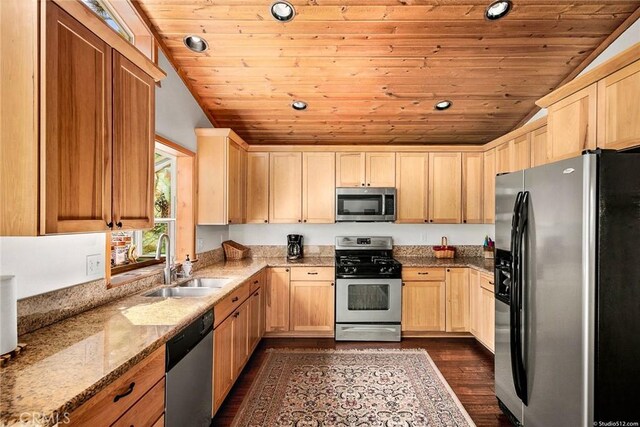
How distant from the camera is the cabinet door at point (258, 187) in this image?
414cm

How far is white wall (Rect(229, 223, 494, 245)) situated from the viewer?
173 inches

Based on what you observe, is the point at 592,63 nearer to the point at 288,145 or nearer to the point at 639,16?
the point at 639,16

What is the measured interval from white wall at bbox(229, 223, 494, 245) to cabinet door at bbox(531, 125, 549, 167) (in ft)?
4.93

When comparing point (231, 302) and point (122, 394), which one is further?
point (231, 302)

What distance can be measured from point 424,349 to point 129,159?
330cm

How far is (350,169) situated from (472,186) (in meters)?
1.55

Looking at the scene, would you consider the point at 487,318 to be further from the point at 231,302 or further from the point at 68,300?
the point at 68,300

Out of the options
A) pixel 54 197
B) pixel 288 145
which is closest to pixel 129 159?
pixel 54 197

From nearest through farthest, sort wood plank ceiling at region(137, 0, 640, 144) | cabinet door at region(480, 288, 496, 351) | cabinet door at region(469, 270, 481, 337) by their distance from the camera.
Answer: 1. wood plank ceiling at region(137, 0, 640, 144)
2. cabinet door at region(480, 288, 496, 351)
3. cabinet door at region(469, 270, 481, 337)

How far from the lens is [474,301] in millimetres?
3646

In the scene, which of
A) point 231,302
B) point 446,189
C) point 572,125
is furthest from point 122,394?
point 446,189

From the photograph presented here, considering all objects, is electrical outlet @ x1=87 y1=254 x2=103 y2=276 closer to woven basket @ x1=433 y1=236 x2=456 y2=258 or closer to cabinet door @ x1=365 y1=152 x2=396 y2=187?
cabinet door @ x1=365 y1=152 x2=396 y2=187

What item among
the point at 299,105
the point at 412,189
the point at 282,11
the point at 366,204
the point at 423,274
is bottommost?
the point at 423,274

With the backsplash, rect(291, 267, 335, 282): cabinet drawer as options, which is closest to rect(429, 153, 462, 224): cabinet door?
rect(291, 267, 335, 282): cabinet drawer
